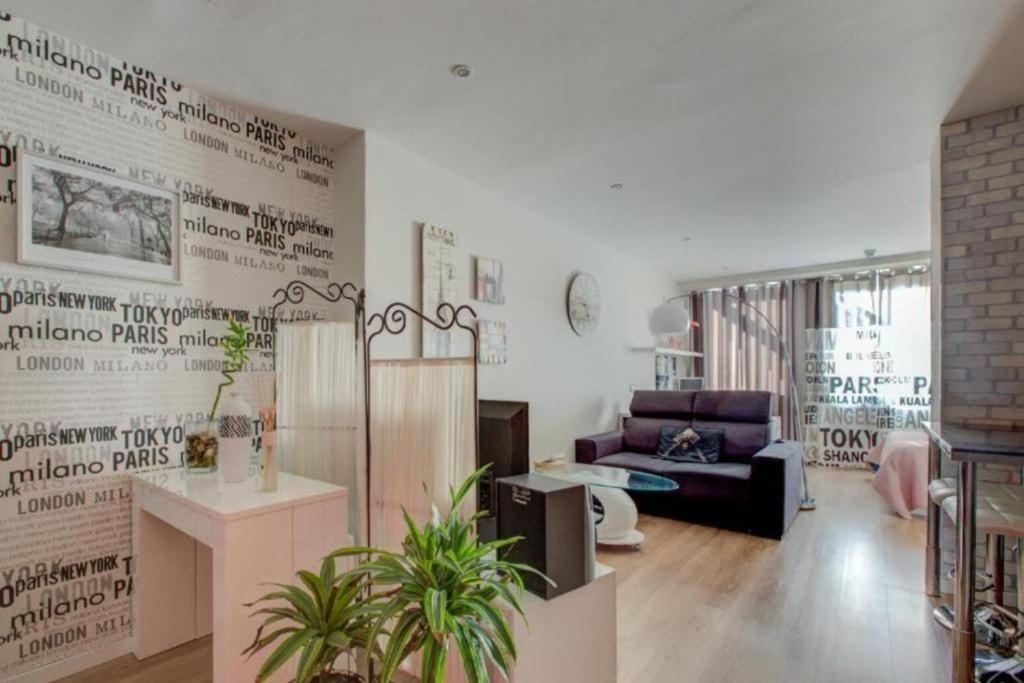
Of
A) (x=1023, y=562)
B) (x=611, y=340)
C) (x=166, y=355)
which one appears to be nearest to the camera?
(x=1023, y=562)

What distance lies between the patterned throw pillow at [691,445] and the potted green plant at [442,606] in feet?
10.5

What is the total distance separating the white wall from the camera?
293 cm

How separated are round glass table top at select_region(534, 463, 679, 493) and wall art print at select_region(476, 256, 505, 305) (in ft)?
4.16

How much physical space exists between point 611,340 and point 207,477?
4.18 metres

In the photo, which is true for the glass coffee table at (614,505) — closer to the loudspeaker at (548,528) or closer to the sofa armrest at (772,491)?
the sofa armrest at (772,491)

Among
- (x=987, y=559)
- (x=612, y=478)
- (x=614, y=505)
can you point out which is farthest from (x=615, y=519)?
(x=987, y=559)

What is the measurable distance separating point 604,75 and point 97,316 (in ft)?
7.90

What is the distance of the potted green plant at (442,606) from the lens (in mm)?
1178

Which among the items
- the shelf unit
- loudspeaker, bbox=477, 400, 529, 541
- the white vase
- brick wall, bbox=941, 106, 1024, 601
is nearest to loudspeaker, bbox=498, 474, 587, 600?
loudspeaker, bbox=477, 400, 529, 541

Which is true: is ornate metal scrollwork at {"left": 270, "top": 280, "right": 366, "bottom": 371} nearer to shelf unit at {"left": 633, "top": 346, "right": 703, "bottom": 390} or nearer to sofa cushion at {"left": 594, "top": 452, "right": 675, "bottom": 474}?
sofa cushion at {"left": 594, "top": 452, "right": 675, "bottom": 474}

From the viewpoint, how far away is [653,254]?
19.1 feet

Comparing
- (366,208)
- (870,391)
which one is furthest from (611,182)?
(870,391)

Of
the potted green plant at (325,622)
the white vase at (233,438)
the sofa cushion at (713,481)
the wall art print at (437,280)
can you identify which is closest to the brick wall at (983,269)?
the sofa cushion at (713,481)

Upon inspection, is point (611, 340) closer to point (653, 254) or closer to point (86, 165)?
point (653, 254)
